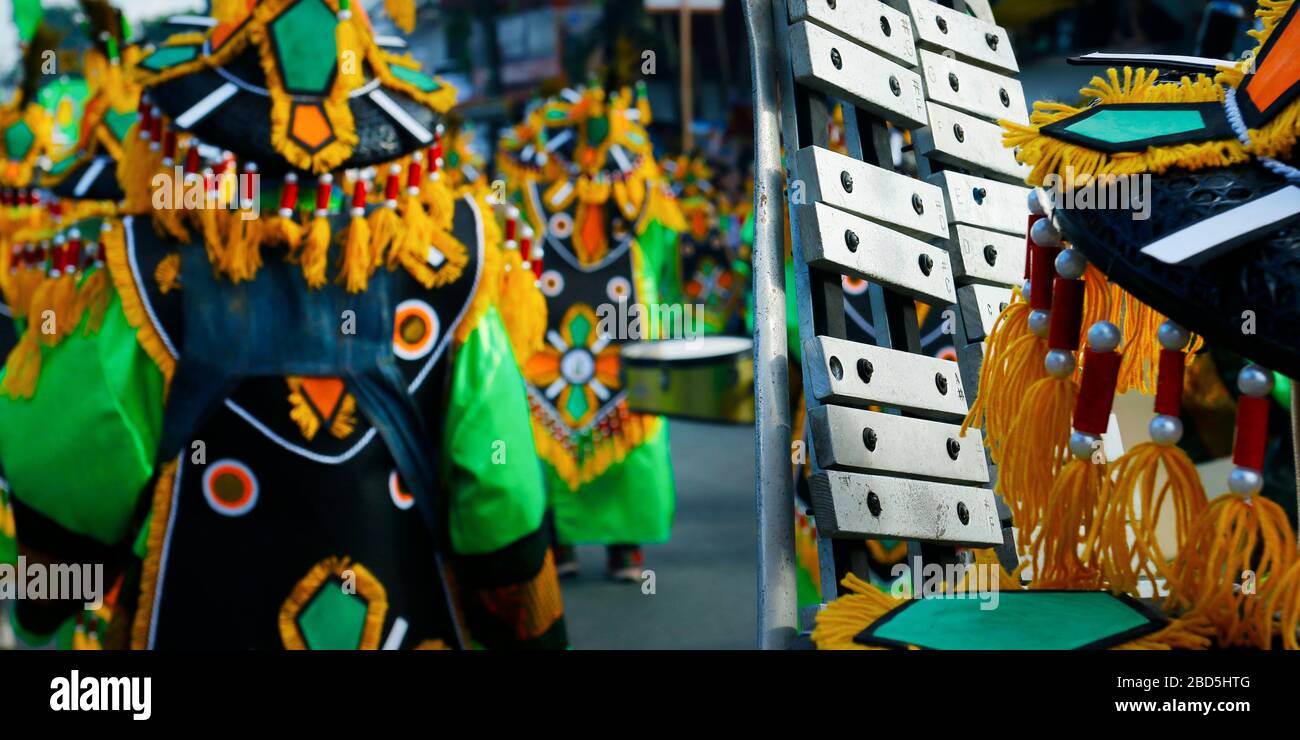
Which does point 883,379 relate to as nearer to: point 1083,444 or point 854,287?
point 1083,444

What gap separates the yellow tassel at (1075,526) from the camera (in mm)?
1409

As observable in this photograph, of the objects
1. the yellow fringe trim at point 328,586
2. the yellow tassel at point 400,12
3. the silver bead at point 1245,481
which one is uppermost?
the yellow tassel at point 400,12

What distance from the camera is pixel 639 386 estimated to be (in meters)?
5.80

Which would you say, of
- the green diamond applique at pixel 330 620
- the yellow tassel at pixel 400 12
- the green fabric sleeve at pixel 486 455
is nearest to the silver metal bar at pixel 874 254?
the green fabric sleeve at pixel 486 455

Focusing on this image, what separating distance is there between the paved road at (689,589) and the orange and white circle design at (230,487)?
7.86 ft

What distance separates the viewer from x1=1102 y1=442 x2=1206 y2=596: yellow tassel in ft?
4.36

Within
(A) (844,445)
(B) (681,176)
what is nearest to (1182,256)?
(A) (844,445)

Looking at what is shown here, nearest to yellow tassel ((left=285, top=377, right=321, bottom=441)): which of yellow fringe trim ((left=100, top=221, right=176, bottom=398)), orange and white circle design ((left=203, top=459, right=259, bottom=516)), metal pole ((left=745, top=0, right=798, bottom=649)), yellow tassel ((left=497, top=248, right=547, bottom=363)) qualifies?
A: orange and white circle design ((left=203, top=459, right=259, bottom=516))

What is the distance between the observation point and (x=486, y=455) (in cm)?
293

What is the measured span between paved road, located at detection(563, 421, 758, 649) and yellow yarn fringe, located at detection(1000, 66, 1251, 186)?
3.72m

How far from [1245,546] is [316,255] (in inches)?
80.7

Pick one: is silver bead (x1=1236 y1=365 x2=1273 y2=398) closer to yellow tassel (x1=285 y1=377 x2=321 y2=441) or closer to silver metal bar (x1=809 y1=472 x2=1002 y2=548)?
silver metal bar (x1=809 y1=472 x2=1002 y2=548)

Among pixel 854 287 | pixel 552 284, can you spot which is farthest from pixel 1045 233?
pixel 552 284

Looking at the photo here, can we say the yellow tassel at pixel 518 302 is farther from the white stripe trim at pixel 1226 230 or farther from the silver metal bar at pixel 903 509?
the white stripe trim at pixel 1226 230
